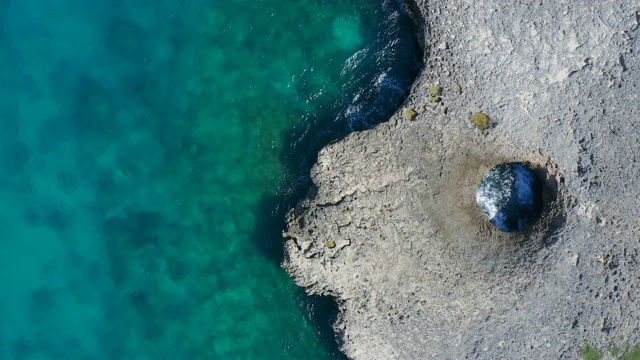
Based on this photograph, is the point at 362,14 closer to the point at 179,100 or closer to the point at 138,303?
the point at 179,100

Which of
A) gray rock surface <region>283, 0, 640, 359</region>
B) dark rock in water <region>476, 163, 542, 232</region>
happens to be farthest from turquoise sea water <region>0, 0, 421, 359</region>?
dark rock in water <region>476, 163, 542, 232</region>

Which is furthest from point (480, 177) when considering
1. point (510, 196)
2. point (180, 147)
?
point (180, 147)

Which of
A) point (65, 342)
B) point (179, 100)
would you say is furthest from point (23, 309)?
point (179, 100)

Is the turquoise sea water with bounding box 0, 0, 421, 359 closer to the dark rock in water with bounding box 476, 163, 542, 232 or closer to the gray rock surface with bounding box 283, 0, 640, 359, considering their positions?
the gray rock surface with bounding box 283, 0, 640, 359

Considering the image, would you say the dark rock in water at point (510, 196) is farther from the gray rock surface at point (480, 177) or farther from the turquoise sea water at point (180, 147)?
the turquoise sea water at point (180, 147)

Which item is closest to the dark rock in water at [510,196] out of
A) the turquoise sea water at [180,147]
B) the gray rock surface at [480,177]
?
the gray rock surface at [480,177]
